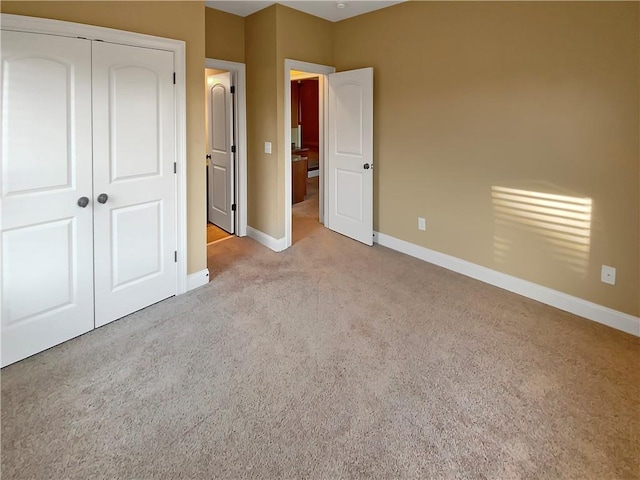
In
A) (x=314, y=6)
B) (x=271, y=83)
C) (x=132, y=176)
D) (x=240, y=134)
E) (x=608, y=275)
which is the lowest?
(x=608, y=275)

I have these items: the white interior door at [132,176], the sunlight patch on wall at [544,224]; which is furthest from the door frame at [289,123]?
the sunlight patch on wall at [544,224]

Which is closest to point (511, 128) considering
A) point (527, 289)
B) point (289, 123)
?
point (527, 289)

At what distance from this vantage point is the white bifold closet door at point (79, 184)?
2441 millimetres

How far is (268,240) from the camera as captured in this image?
16.4ft

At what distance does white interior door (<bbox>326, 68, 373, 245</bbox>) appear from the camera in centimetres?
480

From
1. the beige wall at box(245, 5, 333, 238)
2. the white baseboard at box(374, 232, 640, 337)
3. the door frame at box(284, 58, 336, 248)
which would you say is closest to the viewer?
the white baseboard at box(374, 232, 640, 337)

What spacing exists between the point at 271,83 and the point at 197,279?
227cm

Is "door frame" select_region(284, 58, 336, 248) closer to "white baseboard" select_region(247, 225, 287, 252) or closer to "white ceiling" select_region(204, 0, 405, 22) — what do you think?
"white baseboard" select_region(247, 225, 287, 252)

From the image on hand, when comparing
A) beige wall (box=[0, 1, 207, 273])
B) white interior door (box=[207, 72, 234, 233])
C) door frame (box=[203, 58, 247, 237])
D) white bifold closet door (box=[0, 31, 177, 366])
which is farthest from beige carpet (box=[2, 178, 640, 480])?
white interior door (box=[207, 72, 234, 233])

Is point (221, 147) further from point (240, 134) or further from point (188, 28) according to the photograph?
point (188, 28)

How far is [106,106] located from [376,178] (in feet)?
9.77

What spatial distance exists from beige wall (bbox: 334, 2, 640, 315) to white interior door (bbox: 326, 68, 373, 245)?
15 cm

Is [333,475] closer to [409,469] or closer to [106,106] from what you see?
[409,469]

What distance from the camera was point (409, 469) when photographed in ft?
5.94
